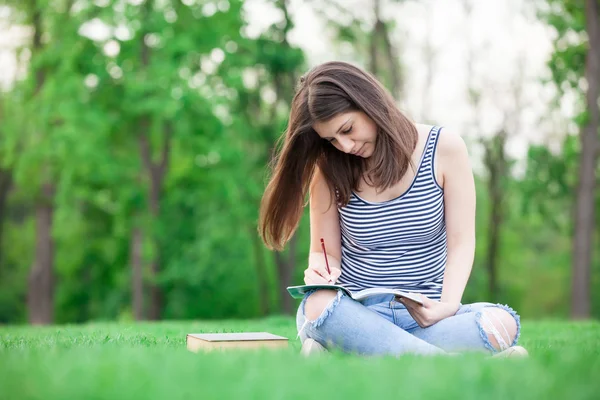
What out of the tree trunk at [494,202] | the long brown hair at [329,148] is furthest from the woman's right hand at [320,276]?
the tree trunk at [494,202]

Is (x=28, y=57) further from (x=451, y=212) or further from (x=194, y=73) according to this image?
(x=451, y=212)

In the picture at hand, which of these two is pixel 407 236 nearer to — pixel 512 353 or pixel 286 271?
pixel 512 353

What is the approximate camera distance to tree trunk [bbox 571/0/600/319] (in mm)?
12211

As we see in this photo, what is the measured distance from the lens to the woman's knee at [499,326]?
122 inches

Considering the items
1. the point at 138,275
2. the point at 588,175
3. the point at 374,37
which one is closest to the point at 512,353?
the point at 588,175

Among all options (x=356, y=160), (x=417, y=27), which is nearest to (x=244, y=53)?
(x=417, y=27)

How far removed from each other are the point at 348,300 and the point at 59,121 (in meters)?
12.1

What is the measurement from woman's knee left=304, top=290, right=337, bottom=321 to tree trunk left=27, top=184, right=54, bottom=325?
1374 cm

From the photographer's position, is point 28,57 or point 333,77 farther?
point 28,57

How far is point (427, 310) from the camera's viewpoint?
123 inches

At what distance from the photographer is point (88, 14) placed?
1295cm

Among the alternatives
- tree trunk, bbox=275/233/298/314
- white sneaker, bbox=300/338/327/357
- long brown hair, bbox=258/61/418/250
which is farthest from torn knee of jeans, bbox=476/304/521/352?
tree trunk, bbox=275/233/298/314

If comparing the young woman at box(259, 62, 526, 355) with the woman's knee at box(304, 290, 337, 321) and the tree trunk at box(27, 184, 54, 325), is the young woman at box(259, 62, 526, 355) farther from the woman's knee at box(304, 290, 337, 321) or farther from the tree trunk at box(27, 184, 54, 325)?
the tree trunk at box(27, 184, 54, 325)

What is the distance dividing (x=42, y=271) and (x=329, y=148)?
13714mm
